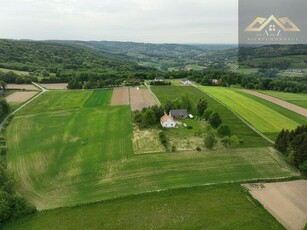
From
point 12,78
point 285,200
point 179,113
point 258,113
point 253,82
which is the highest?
point 12,78

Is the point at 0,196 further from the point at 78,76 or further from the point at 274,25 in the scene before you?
the point at 274,25

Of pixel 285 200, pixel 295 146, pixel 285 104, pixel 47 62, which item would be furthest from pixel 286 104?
pixel 47 62

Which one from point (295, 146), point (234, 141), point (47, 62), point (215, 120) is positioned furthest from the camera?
point (47, 62)

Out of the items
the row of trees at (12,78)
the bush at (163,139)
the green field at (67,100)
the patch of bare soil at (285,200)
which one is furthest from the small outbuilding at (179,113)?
the row of trees at (12,78)

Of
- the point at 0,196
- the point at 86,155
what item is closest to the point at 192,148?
the point at 86,155

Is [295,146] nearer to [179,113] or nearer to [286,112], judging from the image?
[179,113]

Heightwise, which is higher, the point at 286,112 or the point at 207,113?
the point at 207,113

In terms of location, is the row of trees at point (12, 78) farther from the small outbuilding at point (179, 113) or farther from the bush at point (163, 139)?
the bush at point (163, 139)

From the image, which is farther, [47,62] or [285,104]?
[47,62]
